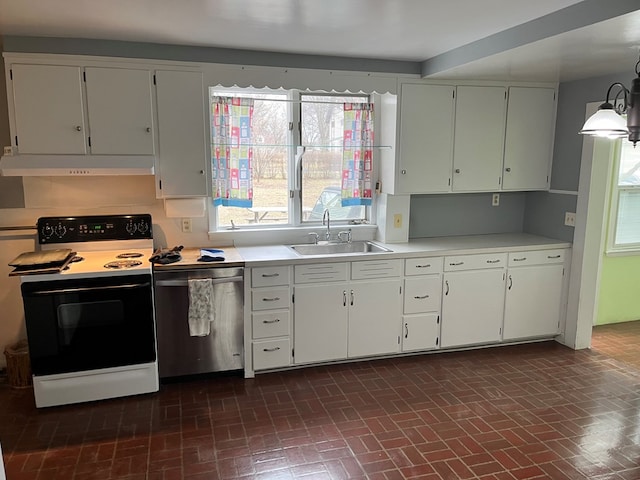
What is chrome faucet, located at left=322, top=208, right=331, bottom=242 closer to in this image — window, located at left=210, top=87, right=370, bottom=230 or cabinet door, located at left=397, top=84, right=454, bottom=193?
window, located at left=210, top=87, right=370, bottom=230

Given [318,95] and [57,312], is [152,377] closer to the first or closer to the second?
[57,312]

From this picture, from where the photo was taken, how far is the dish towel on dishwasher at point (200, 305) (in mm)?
3389

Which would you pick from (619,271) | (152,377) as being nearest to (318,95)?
(152,377)

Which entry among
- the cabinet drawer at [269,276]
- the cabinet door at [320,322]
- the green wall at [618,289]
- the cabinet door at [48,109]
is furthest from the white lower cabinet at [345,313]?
the green wall at [618,289]

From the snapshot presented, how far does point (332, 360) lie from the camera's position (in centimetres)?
385

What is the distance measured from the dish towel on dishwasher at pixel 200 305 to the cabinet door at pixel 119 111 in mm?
1039

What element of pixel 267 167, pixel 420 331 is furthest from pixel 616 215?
pixel 267 167

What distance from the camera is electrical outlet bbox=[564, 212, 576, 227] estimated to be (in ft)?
14.0

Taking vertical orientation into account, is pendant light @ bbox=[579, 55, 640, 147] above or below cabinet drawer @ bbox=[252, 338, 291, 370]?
above

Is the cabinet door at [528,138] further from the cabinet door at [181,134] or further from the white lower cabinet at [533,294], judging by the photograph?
the cabinet door at [181,134]

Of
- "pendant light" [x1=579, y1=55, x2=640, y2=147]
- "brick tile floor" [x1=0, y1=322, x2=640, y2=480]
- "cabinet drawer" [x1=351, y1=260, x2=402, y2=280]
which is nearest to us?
"pendant light" [x1=579, y1=55, x2=640, y2=147]

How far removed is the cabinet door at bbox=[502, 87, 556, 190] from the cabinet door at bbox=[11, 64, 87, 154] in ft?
11.5

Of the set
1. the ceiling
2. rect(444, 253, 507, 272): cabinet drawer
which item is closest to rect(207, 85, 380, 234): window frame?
the ceiling

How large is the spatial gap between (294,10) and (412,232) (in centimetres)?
249
